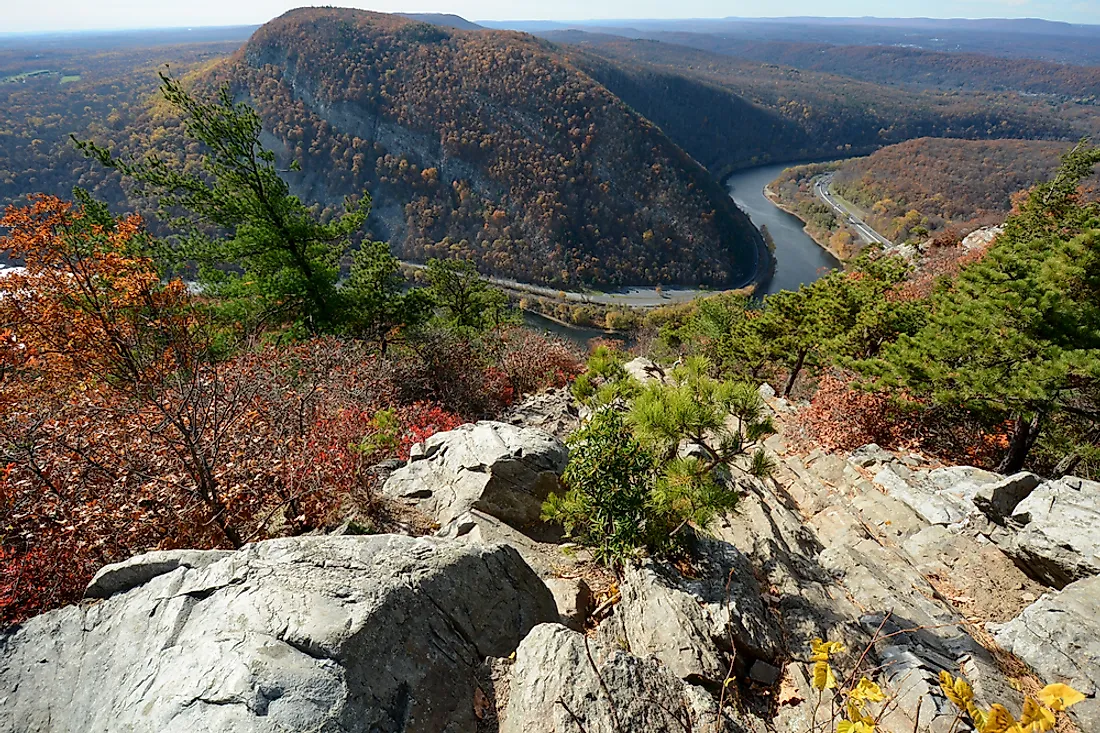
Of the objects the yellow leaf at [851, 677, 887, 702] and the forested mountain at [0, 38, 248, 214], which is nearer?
the yellow leaf at [851, 677, 887, 702]

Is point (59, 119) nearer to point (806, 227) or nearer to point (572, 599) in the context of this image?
point (572, 599)

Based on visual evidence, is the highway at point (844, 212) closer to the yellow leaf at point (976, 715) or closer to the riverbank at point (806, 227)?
the riverbank at point (806, 227)

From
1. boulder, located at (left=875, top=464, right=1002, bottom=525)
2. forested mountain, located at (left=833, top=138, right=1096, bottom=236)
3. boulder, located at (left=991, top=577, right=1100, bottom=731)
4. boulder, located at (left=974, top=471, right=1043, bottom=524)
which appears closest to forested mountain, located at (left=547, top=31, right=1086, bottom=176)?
forested mountain, located at (left=833, top=138, right=1096, bottom=236)

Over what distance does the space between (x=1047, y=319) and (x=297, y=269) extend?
15.7 metres

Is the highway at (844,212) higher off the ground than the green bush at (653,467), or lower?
lower

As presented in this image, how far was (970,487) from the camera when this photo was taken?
7.91 metres

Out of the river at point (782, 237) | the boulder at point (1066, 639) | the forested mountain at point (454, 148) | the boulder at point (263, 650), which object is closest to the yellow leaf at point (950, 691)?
the boulder at point (263, 650)

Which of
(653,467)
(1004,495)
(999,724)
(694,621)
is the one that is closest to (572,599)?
(694,621)

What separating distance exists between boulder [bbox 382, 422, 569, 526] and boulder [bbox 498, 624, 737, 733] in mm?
2632

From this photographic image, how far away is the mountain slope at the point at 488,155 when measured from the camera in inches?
3433

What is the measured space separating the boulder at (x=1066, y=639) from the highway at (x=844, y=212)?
87.6m

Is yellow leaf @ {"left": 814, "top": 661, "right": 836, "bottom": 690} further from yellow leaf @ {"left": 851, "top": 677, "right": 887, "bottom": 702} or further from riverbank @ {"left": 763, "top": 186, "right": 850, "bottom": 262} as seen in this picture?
riverbank @ {"left": 763, "top": 186, "right": 850, "bottom": 262}

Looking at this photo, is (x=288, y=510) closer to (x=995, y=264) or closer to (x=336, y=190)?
(x=995, y=264)

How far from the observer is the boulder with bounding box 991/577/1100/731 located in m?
4.57
